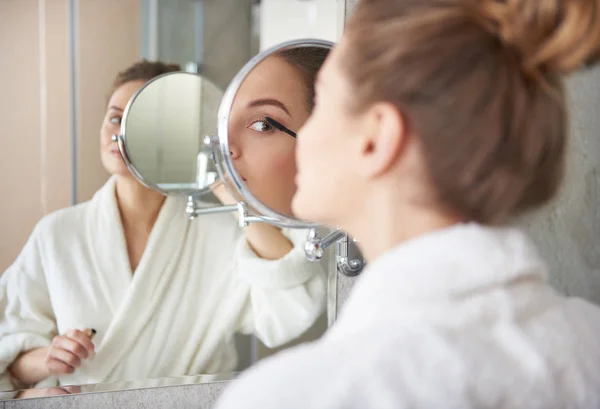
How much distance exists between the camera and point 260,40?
1.03 m

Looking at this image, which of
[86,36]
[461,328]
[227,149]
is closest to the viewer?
[461,328]

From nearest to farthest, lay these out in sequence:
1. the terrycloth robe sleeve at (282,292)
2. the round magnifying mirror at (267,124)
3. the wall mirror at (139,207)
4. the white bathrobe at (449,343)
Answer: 1. the white bathrobe at (449,343)
2. the round magnifying mirror at (267,124)
3. the wall mirror at (139,207)
4. the terrycloth robe sleeve at (282,292)

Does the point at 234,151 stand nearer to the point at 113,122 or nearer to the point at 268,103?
the point at 268,103

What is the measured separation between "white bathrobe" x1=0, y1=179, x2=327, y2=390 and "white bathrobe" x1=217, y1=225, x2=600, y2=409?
1.72 ft

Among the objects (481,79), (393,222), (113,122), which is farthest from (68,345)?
(481,79)

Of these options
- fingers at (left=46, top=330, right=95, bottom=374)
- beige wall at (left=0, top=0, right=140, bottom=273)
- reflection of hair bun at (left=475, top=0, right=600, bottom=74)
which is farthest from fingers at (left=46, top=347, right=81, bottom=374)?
reflection of hair bun at (left=475, top=0, right=600, bottom=74)

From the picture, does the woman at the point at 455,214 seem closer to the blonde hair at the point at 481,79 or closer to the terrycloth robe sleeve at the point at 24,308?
the blonde hair at the point at 481,79

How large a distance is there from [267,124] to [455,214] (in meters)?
0.37

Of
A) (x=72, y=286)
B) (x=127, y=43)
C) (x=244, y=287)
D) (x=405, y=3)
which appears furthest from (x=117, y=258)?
(x=405, y=3)

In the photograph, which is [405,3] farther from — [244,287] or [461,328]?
[244,287]

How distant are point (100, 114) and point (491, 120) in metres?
0.61

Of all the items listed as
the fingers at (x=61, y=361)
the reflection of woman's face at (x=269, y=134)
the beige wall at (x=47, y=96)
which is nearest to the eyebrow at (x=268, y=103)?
the reflection of woman's face at (x=269, y=134)

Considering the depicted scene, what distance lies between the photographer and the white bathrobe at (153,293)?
3.12 feet

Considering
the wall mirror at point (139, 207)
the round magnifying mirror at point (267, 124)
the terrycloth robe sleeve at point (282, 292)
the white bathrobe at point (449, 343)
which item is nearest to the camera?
the white bathrobe at point (449, 343)
